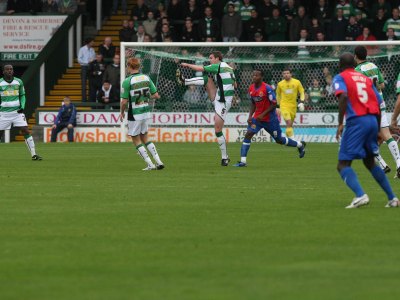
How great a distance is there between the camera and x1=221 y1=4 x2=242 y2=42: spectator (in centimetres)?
3875

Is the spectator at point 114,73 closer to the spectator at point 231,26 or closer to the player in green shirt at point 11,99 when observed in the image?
the spectator at point 231,26

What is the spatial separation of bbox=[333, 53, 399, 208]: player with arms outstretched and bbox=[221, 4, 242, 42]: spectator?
24246mm

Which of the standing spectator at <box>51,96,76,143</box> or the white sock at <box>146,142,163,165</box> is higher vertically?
the white sock at <box>146,142,163,165</box>

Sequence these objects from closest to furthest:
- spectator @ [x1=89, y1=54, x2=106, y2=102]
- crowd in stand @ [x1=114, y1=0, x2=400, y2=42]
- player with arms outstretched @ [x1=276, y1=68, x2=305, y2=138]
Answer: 1. player with arms outstretched @ [x1=276, y1=68, x2=305, y2=138]
2. crowd in stand @ [x1=114, y1=0, x2=400, y2=42]
3. spectator @ [x1=89, y1=54, x2=106, y2=102]

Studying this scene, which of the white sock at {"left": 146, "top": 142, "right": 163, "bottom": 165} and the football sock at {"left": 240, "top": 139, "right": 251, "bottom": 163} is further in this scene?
the football sock at {"left": 240, "top": 139, "right": 251, "bottom": 163}

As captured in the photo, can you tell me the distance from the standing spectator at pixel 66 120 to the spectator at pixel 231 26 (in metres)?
6.07

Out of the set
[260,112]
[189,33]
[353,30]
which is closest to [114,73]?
[189,33]

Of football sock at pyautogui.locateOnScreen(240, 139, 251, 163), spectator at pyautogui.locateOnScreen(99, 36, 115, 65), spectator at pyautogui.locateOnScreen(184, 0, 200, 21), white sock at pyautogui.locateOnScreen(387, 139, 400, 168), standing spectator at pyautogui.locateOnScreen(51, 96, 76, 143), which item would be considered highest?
spectator at pyautogui.locateOnScreen(184, 0, 200, 21)

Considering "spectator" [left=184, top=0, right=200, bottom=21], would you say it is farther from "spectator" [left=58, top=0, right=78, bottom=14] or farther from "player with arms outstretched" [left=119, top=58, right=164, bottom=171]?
"player with arms outstretched" [left=119, top=58, right=164, bottom=171]

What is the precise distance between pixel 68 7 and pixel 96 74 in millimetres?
5094

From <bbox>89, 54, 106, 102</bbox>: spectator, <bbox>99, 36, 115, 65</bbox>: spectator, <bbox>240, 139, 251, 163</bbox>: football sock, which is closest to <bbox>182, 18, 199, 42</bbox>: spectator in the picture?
<bbox>99, 36, 115, 65</bbox>: spectator

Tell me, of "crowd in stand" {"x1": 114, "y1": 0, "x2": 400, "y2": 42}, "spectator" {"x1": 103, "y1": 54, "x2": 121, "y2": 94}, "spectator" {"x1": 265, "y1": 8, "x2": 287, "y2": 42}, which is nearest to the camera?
"crowd in stand" {"x1": 114, "y1": 0, "x2": 400, "y2": 42}

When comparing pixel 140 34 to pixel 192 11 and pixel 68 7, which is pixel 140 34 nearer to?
pixel 192 11

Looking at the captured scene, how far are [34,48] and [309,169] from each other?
70.1 feet
